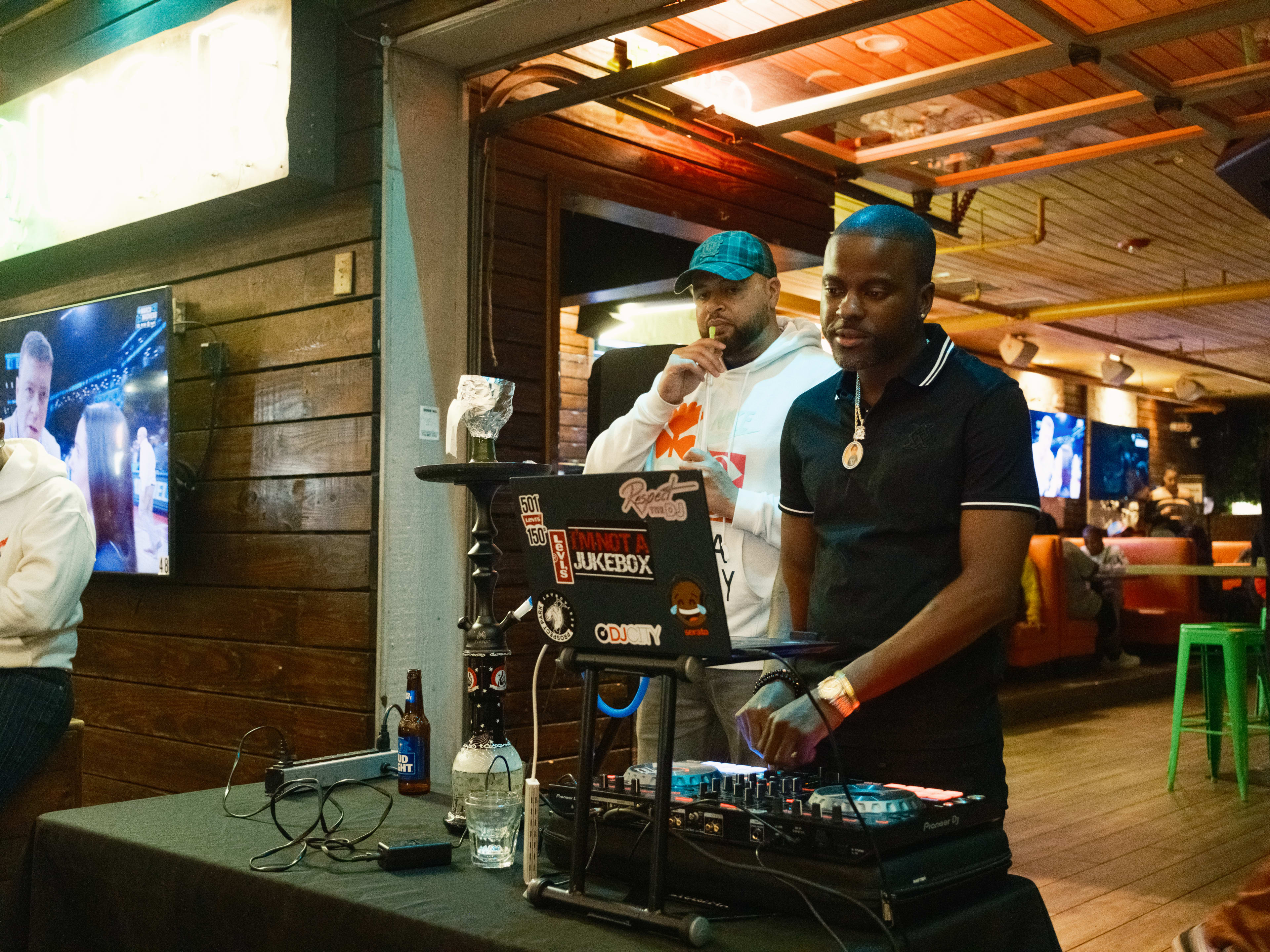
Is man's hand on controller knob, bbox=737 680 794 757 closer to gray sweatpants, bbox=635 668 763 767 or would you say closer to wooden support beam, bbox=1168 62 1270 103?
gray sweatpants, bbox=635 668 763 767

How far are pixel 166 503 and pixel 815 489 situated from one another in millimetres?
2775

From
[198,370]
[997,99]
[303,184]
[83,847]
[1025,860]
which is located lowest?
[1025,860]

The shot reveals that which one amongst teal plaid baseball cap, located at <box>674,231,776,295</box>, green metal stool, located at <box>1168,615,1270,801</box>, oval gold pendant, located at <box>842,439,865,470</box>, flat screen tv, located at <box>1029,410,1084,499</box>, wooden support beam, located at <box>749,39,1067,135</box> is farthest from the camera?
flat screen tv, located at <box>1029,410,1084,499</box>

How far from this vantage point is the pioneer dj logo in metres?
1.18

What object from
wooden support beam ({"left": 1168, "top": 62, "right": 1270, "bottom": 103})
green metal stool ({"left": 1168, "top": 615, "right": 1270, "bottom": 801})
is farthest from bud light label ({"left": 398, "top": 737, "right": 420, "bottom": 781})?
green metal stool ({"left": 1168, "top": 615, "right": 1270, "bottom": 801})

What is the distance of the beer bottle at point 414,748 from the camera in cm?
194

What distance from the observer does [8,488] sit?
2.96 m

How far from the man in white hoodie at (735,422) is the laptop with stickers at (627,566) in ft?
2.81

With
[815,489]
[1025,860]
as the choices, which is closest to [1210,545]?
[1025,860]

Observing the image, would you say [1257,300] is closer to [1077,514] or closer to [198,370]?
[1077,514]

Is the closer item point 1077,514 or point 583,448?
point 583,448

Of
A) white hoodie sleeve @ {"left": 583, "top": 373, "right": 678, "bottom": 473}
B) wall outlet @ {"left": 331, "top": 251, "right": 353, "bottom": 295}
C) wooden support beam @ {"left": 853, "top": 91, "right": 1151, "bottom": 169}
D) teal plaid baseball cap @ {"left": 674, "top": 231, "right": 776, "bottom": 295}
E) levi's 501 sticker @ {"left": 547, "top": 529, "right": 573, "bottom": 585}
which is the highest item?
wooden support beam @ {"left": 853, "top": 91, "right": 1151, "bottom": 169}

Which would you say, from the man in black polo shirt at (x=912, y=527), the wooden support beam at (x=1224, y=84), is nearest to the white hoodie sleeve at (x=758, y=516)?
the man in black polo shirt at (x=912, y=527)

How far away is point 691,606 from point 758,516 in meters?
0.98
